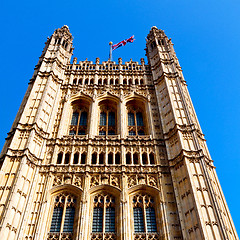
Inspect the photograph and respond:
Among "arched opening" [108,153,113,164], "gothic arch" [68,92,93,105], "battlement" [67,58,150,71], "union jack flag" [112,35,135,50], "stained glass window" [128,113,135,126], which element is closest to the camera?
"arched opening" [108,153,113,164]

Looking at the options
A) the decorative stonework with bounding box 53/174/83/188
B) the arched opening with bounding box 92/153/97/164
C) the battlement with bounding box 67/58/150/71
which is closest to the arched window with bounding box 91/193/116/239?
the decorative stonework with bounding box 53/174/83/188

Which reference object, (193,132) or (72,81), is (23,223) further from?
(72,81)

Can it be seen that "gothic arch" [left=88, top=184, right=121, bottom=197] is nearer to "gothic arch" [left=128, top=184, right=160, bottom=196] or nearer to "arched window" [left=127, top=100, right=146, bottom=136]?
"gothic arch" [left=128, top=184, right=160, bottom=196]

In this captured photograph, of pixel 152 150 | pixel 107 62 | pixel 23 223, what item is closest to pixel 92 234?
pixel 23 223

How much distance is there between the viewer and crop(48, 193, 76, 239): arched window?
17.9m

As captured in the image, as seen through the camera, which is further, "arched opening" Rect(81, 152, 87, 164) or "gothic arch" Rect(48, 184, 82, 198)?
"arched opening" Rect(81, 152, 87, 164)

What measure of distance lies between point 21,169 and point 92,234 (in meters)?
5.53

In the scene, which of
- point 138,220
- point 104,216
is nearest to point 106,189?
point 104,216

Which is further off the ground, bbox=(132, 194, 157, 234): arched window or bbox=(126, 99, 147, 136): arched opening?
bbox=(126, 99, 147, 136): arched opening

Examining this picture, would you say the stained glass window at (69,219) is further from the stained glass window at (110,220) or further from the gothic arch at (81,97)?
the gothic arch at (81,97)

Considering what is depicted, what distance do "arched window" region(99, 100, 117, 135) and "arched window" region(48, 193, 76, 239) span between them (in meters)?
6.91

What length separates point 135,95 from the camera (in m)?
28.6

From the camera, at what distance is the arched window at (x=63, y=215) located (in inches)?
704

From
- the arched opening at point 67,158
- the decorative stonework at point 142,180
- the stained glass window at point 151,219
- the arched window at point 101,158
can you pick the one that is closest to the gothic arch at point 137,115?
the arched window at point 101,158
